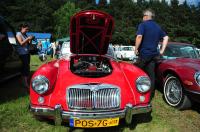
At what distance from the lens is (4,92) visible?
307 inches

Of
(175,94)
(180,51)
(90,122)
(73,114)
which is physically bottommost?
(175,94)

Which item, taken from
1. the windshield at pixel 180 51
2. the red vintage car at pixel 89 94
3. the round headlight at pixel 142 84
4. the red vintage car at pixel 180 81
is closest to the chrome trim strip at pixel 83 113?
the red vintage car at pixel 89 94

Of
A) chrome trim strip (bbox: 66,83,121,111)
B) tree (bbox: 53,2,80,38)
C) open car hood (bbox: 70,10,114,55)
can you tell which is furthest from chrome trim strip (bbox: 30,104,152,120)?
tree (bbox: 53,2,80,38)

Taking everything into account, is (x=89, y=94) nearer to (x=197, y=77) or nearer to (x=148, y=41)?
(x=197, y=77)

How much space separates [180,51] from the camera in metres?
8.70

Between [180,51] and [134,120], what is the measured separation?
3.44 metres

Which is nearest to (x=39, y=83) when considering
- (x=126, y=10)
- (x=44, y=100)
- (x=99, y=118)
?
(x=44, y=100)

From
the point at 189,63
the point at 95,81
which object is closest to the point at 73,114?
the point at 95,81

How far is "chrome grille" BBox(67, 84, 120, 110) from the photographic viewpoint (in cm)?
507

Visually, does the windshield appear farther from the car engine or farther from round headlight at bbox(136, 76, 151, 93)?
round headlight at bbox(136, 76, 151, 93)

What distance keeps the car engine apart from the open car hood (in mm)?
588

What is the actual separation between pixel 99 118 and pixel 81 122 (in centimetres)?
29

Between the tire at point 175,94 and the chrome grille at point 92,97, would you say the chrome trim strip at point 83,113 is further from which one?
the tire at point 175,94

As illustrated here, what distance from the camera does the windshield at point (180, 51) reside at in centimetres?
858
